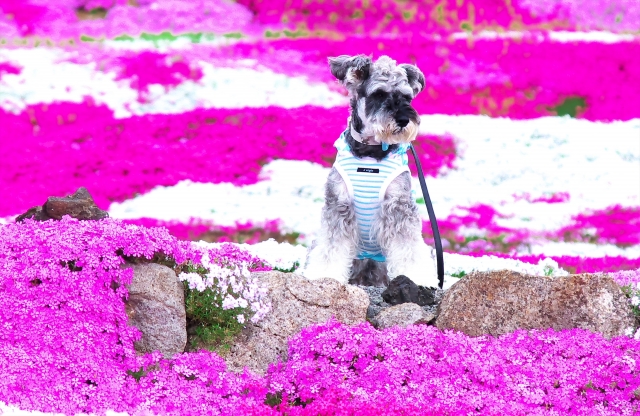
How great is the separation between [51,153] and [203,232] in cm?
358

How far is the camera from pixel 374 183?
29.0ft

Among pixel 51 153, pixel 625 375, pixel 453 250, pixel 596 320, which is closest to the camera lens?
pixel 625 375

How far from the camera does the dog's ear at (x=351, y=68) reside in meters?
8.55

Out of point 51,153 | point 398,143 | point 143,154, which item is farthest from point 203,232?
point 398,143

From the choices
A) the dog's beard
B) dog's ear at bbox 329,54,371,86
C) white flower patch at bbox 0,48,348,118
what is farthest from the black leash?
white flower patch at bbox 0,48,348,118

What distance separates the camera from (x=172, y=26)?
19594mm

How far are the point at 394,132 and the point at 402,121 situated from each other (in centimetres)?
14

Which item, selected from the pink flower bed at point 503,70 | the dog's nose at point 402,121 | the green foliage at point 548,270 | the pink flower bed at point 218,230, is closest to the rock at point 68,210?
the dog's nose at point 402,121

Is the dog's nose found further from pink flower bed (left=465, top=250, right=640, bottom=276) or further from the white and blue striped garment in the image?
pink flower bed (left=465, top=250, right=640, bottom=276)

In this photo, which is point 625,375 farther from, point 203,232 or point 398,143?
point 203,232

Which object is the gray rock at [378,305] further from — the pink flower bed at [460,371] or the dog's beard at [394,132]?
the dog's beard at [394,132]

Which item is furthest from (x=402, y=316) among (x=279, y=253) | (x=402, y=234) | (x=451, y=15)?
(x=451, y=15)

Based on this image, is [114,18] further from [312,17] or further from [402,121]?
[402,121]

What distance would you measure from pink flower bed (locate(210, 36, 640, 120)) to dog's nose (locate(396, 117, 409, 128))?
920 cm
